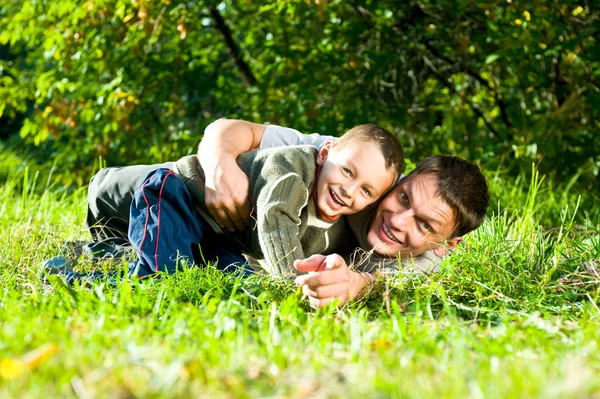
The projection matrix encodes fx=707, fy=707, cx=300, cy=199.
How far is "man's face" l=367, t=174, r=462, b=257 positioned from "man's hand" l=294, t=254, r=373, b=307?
23.3 inches

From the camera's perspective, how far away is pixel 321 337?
5.62 feet

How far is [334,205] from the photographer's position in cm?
262

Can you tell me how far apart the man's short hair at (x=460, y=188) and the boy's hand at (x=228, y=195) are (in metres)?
0.68

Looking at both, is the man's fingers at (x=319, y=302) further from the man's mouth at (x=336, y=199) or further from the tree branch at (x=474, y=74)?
the tree branch at (x=474, y=74)

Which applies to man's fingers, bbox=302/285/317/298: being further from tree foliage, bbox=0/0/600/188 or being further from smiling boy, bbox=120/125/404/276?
tree foliage, bbox=0/0/600/188

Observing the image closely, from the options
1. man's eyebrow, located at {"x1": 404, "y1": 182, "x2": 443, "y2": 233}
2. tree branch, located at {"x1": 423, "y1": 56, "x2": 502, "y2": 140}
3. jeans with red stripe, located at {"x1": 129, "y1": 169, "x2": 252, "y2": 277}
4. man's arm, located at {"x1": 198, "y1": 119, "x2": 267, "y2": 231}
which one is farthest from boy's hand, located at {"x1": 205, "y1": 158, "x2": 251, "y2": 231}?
tree branch, located at {"x1": 423, "y1": 56, "x2": 502, "y2": 140}

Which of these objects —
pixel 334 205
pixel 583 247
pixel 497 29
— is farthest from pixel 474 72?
pixel 334 205

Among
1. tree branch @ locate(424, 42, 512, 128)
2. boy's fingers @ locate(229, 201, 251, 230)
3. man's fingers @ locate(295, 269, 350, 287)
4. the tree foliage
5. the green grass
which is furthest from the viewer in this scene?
tree branch @ locate(424, 42, 512, 128)

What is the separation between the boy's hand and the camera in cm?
266

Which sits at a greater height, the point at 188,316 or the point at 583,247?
the point at 188,316

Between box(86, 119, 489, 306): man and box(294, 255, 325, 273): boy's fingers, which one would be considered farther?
box(86, 119, 489, 306): man

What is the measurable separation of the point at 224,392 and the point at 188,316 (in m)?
0.63

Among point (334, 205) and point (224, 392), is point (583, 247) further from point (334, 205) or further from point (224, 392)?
point (224, 392)

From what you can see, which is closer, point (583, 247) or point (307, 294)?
point (307, 294)
